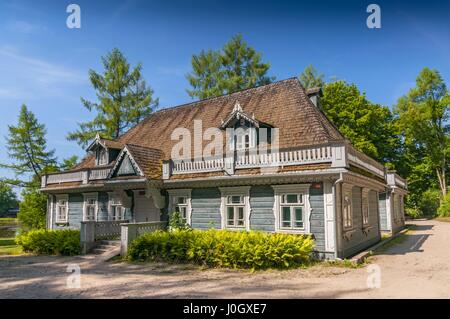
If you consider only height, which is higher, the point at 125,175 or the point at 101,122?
the point at 101,122

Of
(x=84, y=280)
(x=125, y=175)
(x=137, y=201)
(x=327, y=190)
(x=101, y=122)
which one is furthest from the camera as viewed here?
(x=101, y=122)

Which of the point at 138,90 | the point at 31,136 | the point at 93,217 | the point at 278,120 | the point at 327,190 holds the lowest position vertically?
the point at 93,217

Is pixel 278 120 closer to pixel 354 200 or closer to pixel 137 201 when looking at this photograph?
pixel 354 200

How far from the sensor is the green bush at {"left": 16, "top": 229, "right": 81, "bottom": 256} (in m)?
17.6

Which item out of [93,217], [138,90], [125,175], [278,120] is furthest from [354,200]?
[138,90]

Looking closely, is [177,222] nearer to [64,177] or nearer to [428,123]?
[64,177]

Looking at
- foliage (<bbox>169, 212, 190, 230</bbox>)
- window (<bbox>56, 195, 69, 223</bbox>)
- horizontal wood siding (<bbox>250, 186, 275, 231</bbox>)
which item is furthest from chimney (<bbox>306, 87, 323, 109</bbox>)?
window (<bbox>56, 195, 69, 223</bbox>)

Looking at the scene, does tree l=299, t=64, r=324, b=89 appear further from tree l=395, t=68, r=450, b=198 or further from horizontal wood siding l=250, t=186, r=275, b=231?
horizontal wood siding l=250, t=186, r=275, b=231

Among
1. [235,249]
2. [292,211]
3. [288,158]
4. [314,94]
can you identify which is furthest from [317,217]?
[314,94]

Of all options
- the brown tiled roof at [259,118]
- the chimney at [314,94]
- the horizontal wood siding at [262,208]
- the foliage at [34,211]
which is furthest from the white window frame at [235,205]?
the foliage at [34,211]

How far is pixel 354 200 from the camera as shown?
1620cm

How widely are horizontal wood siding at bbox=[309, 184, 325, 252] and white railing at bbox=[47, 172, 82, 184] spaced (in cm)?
1506

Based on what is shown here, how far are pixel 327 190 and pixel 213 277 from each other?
5.69 meters

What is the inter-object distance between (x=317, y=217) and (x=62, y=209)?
17888mm
